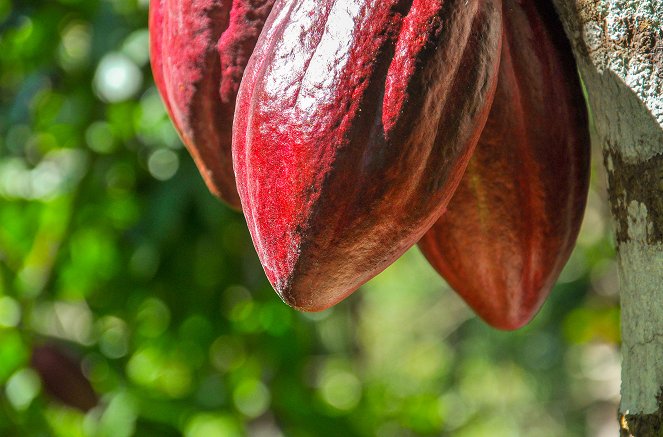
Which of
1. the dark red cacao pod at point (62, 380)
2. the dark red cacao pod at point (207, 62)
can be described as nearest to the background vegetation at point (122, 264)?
the dark red cacao pod at point (62, 380)

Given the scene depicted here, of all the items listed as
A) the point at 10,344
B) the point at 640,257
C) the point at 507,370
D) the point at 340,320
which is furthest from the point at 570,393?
the point at 640,257

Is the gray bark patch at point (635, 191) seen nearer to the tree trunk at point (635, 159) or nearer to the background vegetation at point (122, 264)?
the tree trunk at point (635, 159)

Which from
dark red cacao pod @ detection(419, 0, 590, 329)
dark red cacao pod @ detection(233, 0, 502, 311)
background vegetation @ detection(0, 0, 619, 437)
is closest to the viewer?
dark red cacao pod @ detection(233, 0, 502, 311)

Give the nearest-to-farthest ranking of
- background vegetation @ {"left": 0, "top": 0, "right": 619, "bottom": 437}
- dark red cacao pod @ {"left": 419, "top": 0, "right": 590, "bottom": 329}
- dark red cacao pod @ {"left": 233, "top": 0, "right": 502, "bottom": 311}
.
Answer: dark red cacao pod @ {"left": 233, "top": 0, "right": 502, "bottom": 311} < dark red cacao pod @ {"left": 419, "top": 0, "right": 590, "bottom": 329} < background vegetation @ {"left": 0, "top": 0, "right": 619, "bottom": 437}

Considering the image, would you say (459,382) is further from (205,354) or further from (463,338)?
(205,354)

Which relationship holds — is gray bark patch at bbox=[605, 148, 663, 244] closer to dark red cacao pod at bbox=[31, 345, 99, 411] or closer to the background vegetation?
the background vegetation

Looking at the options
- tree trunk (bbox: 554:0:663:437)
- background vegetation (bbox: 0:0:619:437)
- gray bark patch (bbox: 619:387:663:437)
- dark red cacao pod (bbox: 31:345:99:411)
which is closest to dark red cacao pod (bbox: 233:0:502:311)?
tree trunk (bbox: 554:0:663:437)
